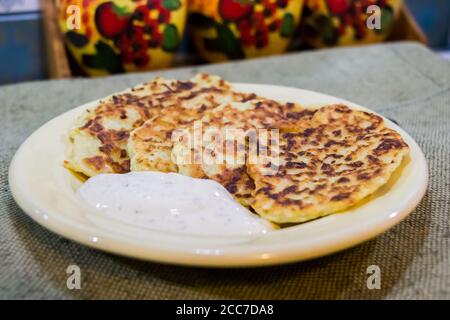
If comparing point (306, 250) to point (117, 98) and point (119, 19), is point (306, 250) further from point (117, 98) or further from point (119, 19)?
point (119, 19)

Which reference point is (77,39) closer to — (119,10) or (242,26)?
(119,10)

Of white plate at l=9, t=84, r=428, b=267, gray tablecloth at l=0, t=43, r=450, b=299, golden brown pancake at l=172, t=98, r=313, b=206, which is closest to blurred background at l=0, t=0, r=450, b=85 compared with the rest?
gray tablecloth at l=0, t=43, r=450, b=299

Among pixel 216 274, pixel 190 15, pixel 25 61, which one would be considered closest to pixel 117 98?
pixel 216 274

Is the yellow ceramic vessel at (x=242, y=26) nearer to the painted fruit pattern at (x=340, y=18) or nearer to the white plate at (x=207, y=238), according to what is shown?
the painted fruit pattern at (x=340, y=18)

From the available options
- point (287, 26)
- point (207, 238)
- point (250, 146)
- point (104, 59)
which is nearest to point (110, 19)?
point (104, 59)

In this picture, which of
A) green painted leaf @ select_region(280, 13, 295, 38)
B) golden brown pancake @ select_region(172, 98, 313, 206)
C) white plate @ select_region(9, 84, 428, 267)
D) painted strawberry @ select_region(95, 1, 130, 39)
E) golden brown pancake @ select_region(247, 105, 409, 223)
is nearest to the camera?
white plate @ select_region(9, 84, 428, 267)

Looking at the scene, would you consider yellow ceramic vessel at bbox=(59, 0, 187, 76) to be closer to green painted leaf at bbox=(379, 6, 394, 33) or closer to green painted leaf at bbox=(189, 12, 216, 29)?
green painted leaf at bbox=(189, 12, 216, 29)
